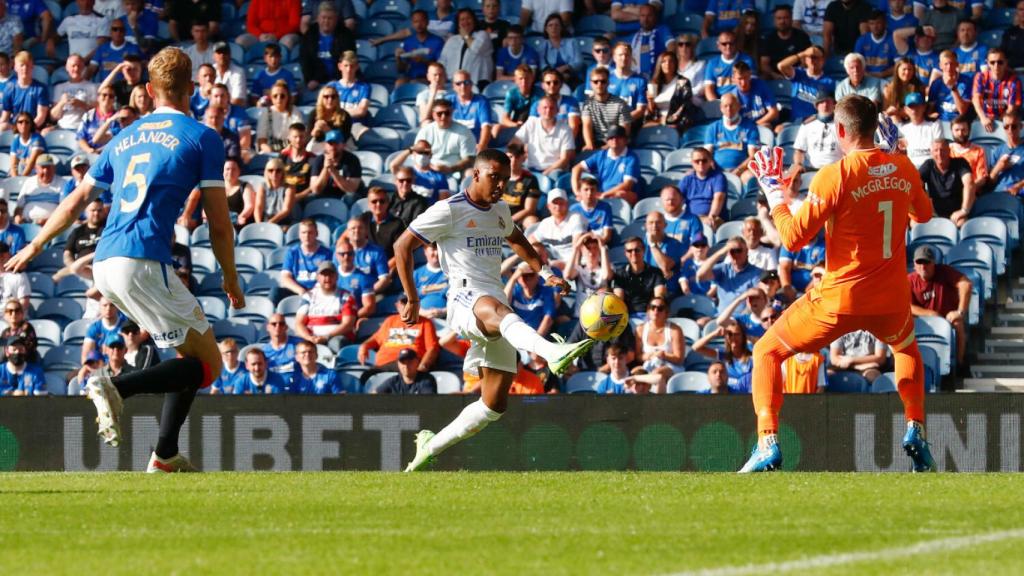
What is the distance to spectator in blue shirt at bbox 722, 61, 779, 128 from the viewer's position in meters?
18.1

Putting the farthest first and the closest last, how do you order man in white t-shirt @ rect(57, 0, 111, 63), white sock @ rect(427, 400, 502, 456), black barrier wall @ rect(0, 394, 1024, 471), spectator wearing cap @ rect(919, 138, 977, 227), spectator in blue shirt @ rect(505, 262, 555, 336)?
man in white t-shirt @ rect(57, 0, 111, 63) → spectator wearing cap @ rect(919, 138, 977, 227) → spectator in blue shirt @ rect(505, 262, 555, 336) → black barrier wall @ rect(0, 394, 1024, 471) → white sock @ rect(427, 400, 502, 456)

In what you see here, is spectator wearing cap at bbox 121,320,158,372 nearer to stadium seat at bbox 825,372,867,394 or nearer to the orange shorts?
stadium seat at bbox 825,372,867,394

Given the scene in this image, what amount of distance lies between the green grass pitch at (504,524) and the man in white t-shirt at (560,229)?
771 centimetres

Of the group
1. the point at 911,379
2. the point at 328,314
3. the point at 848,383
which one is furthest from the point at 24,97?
the point at 911,379

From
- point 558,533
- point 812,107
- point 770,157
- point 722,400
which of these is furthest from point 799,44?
point 558,533

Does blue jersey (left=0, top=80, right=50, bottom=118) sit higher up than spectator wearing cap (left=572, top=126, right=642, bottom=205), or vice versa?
blue jersey (left=0, top=80, right=50, bottom=118)

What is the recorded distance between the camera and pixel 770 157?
9.12 metres

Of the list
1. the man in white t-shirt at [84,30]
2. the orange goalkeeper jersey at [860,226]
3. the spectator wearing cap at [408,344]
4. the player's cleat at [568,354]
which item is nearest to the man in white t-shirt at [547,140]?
the spectator wearing cap at [408,344]

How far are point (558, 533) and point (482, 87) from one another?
14474mm

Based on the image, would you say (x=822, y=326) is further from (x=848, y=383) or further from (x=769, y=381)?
(x=848, y=383)

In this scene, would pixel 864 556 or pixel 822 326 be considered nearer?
pixel 864 556

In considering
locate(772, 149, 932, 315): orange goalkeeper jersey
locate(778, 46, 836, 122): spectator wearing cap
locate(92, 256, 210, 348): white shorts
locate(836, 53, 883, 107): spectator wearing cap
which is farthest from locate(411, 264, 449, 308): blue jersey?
locate(772, 149, 932, 315): orange goalkeeper jersey

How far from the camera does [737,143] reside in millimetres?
17797

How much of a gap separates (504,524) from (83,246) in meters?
12.5
